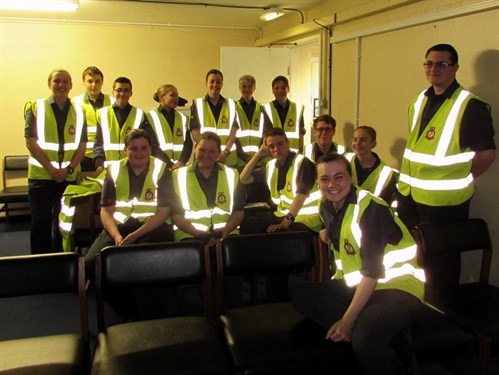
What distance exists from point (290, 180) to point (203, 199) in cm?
73

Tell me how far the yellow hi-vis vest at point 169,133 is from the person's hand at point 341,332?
2994 mm

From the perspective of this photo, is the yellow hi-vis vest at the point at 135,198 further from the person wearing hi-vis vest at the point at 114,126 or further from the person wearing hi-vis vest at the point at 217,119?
the person wearing hi-vis vest at the point at 217,119

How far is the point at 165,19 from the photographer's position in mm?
6008

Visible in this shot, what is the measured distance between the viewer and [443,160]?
2729 mm

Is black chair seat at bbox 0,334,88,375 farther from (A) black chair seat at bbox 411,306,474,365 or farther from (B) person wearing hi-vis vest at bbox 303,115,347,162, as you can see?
(B) person wearing hi-vis vest at bbox 303,115,347,162

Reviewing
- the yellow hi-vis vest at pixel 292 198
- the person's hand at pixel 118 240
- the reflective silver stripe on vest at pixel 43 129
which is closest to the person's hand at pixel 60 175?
the reflective silver stripe on vest at pixel 43 129

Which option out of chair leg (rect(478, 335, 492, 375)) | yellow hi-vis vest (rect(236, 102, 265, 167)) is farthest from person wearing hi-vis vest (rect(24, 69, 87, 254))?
chair leg (rect(478, 335, 492, 375))

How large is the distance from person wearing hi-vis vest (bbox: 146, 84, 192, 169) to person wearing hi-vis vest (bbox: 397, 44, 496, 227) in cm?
234

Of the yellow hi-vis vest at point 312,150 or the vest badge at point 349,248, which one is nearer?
the vest badge at point 349,248

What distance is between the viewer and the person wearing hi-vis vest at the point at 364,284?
1.75 metres

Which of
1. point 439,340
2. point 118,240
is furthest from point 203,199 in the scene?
point 439,340

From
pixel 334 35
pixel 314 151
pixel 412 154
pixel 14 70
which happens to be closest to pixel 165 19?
pixel 14 70

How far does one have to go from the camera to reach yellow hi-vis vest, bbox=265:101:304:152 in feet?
15.4

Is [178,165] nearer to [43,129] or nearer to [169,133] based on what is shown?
[169,133]
